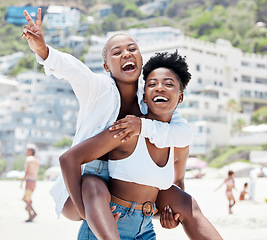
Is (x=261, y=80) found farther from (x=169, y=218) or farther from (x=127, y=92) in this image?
(x=169, y=218)

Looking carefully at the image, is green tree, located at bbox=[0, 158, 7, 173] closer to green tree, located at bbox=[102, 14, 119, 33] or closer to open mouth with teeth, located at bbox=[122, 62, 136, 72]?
green tree, located at bbox=[102, 14, 119, 33]

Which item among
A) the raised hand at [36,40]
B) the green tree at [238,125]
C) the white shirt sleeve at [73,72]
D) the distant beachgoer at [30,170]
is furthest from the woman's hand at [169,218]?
the green tree at [238,125]

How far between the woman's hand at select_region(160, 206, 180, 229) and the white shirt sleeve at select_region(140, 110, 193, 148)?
1.10ft

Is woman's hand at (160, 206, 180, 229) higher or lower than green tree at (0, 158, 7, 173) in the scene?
lower

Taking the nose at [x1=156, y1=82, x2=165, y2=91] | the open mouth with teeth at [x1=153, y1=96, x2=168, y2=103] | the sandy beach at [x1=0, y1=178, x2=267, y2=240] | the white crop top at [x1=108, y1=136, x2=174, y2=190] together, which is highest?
the nose at [x1=156, y1=82, x2=165, y2=91]

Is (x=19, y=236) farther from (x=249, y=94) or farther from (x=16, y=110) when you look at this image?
(x=249, y=94)

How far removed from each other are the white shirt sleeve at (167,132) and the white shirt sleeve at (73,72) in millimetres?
291

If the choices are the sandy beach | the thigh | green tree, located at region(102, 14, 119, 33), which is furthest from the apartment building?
the thigh

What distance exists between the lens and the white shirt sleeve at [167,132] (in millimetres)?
2352

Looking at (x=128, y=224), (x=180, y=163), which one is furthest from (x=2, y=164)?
(x=128, y=224)

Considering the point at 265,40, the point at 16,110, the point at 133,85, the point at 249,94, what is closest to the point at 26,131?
the point at 16,110

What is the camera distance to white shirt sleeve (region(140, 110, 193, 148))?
2.35 meters

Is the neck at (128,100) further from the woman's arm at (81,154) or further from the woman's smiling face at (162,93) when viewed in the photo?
the woman's arm at (81,154)

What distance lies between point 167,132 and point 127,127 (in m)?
0.23
